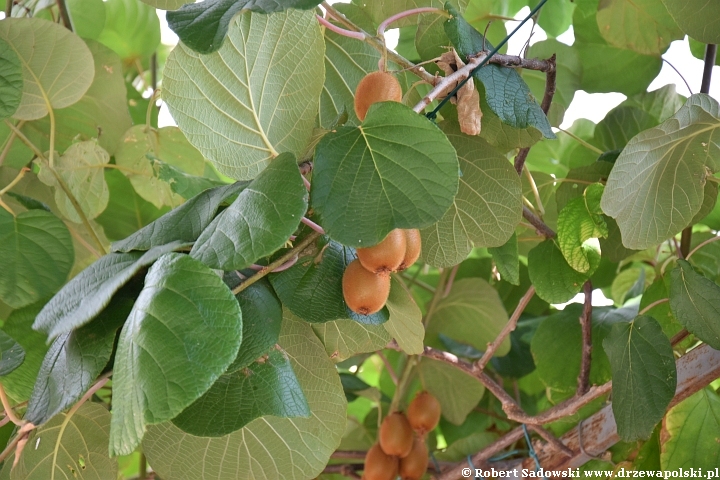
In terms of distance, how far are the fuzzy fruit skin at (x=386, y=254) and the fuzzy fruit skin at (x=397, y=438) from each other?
0.54 metres

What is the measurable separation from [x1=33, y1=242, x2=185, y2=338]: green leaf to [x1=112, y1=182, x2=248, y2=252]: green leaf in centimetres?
1

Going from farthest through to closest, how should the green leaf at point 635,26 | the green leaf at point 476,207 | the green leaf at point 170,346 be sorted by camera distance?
the green leaf at point 635,26
the green leaf at point 476,207
the green leaf at point 170,346

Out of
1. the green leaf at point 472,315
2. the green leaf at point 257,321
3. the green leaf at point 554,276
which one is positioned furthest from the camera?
the green leaf at point 472,315

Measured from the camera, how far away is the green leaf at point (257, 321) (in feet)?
1.37

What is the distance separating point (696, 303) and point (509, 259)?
18 cm

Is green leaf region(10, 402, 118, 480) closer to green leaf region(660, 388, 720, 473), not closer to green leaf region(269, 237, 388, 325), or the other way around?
green leaf region(269, 237, 388, 325)

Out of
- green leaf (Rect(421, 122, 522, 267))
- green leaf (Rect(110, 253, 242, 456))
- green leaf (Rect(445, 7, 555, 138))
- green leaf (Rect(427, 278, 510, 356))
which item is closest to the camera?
green leaf (Rect(110, 253, 242, 456))

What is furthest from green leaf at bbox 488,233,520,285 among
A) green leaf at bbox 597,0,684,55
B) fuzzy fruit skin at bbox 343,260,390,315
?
green leaf at bbox 597,0,684,55

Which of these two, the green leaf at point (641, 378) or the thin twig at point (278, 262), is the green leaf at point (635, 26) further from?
the thin twig at point (278, 262)

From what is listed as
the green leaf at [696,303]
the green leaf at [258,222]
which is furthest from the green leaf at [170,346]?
the green leaf at [696,303]

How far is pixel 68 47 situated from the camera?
2.39 ft

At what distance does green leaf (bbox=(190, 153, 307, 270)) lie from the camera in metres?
0.35

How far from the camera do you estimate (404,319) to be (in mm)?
573

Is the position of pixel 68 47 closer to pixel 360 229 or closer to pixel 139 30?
pixel 139 30
